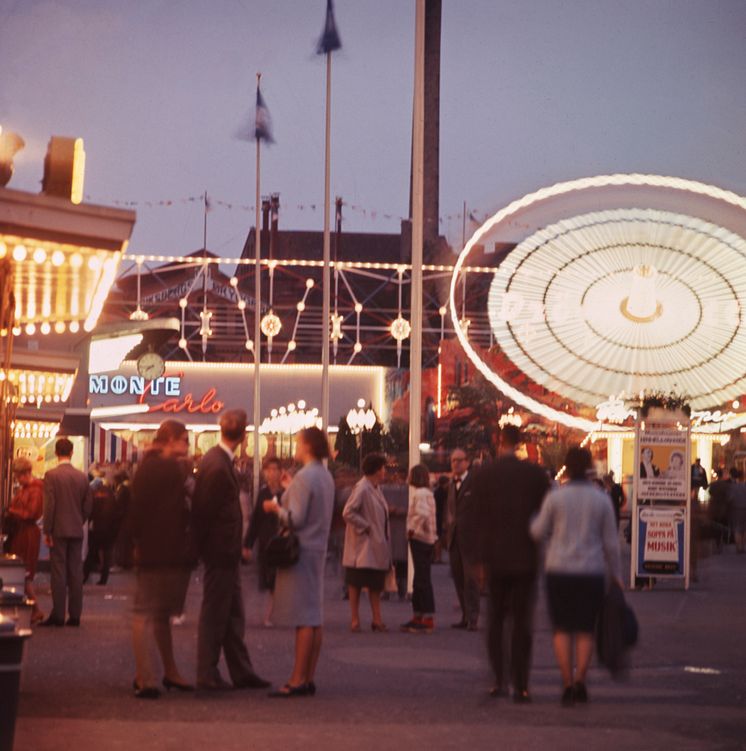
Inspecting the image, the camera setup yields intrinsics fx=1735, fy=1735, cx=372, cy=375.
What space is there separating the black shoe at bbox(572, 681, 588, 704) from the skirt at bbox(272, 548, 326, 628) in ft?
5.86

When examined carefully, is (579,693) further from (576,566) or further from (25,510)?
(25,510)

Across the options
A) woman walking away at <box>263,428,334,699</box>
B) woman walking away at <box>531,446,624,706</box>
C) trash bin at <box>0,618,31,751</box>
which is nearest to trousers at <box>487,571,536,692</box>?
woman walking away at <box>531,446,624,706</box>

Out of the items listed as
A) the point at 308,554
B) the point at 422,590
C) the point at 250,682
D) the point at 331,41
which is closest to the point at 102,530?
the point at 422,590

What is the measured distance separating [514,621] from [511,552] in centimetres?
49

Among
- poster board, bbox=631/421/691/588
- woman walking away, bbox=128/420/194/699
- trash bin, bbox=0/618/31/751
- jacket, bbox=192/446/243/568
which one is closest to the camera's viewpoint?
trash bin, bbox=0/618/31/751

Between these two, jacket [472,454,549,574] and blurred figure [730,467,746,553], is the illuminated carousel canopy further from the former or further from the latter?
jacket [472,454,549,574]

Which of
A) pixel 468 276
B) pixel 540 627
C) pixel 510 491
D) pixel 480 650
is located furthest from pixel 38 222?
pixel 468 276

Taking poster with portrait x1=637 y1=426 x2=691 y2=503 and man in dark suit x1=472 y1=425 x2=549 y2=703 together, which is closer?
man in dark suit x1=472 y1=425 x2=549 y2=703

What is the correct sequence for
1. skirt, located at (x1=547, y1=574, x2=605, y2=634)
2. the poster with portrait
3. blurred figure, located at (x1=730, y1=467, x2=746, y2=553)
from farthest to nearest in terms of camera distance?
blurred figure, located at (x1=730, y1=467, x2=746, y2=553)
the poster with portrait
skirt, located at (x1=547, y1=574, x2=605, y2=634)

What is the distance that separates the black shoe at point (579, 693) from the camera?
38.7 ft

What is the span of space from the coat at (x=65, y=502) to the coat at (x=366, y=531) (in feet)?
8.77

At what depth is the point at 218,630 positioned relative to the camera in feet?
39.8

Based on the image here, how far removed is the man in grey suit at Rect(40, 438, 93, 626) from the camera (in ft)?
56.6

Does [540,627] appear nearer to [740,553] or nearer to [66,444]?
[66,444]
